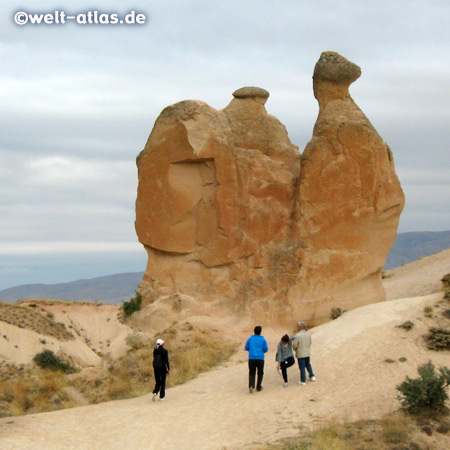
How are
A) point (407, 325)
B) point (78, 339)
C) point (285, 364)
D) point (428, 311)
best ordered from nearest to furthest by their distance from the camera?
point (285, 364)
point (407, 325)
point (428, 311)
point (78, 339)

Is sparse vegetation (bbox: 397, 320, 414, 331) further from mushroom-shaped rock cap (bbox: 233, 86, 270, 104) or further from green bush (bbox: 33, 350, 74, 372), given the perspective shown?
green bush (bbox: 33, 350, 74, 372)

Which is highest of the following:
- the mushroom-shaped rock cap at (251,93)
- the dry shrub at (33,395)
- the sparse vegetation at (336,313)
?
the mushroom-shaped rock cap at (251,93)

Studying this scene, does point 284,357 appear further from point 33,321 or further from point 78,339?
point 33,321

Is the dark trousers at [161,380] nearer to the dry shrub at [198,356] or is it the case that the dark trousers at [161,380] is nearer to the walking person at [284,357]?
the dry shrub at [198,356]

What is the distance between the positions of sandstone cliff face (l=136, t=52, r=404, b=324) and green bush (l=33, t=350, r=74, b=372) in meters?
3.54

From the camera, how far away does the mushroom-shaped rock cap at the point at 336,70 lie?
2039 cm

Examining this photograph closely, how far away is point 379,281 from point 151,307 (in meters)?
7.42

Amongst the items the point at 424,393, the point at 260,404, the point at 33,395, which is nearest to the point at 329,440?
the point at 424,393

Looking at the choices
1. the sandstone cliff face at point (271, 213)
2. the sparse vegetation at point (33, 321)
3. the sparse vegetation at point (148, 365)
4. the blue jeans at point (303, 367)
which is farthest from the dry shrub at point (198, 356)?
the sparse vegetation at point (33, 321)

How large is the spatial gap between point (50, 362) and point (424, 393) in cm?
1377

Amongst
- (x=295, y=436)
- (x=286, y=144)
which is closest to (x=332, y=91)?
(x=286, y=144)

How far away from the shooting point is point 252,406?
12.3m

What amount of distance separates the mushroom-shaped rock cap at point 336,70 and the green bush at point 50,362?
12.5 meters

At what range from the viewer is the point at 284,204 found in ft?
67.2
